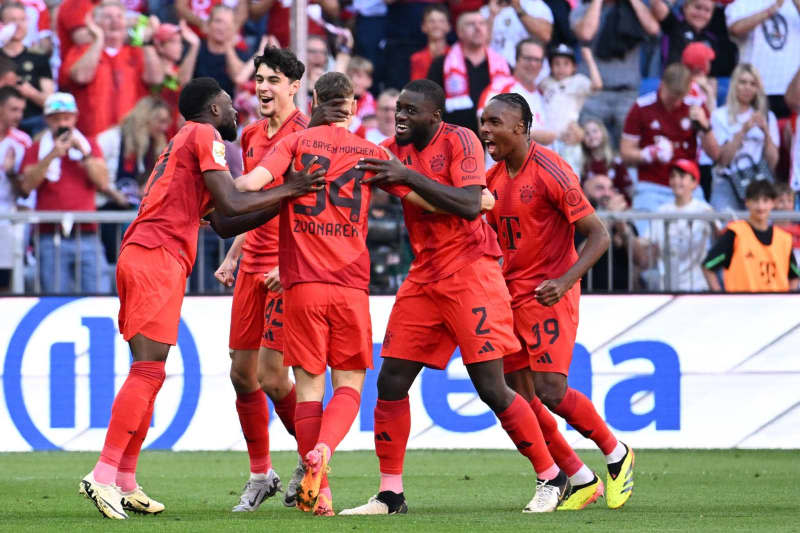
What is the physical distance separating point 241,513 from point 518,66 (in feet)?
25.3

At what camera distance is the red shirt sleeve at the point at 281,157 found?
664 cm

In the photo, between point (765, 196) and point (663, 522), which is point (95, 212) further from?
point (663, 522)

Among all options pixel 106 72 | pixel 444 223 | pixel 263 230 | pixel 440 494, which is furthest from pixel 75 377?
pixel 444 223

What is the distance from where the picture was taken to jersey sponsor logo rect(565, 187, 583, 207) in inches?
292

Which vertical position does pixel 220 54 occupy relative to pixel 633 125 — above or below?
above

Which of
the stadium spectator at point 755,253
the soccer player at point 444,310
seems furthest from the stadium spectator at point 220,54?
the soccer player at point 444,310

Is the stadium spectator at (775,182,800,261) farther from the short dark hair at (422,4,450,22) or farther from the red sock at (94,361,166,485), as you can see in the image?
the red sock at (94,361,166,485)

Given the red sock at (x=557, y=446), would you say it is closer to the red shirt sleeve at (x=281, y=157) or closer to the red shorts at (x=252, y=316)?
the red shorts at (x=252, y=316)

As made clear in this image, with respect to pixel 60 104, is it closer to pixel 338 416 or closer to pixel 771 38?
pixel 338 416

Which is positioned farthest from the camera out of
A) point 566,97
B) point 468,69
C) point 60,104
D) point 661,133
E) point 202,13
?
point 202,13

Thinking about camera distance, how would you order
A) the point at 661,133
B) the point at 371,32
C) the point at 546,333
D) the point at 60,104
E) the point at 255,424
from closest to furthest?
the point at 546,333 → the point at 255,424 → the point at 60,104 → the point at 661,133 → the point at 371,32

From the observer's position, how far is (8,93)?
13.1 m

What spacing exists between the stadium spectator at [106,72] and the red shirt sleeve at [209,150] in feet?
22.0

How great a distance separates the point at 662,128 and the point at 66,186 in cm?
606
